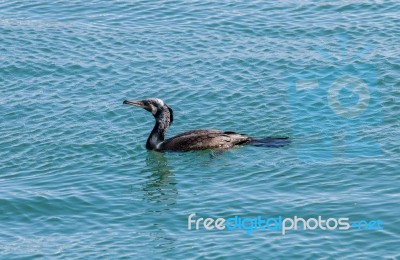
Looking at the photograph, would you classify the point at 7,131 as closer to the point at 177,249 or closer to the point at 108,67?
the point at 108,67

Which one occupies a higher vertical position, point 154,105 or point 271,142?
point 154,105

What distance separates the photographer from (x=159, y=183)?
23.2m

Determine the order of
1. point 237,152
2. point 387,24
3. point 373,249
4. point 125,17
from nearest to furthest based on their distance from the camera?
1. point 373,249
2. point 237,152
3. point 387,24
4. point 125,17

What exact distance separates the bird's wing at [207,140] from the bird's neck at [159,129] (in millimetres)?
526

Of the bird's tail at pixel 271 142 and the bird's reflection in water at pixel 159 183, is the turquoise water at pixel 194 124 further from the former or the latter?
the bird's tail at pixel 271 142

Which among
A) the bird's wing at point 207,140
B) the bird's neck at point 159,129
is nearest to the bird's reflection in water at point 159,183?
the bird's neck at point 159,129

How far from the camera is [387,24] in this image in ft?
107

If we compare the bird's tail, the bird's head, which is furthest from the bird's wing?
the bird's head

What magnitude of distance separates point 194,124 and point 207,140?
188 centimetres

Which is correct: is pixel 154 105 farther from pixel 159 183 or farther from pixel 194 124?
pixel 159 183

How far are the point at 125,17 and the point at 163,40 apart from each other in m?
2.94

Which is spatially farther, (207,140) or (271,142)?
(207,140)

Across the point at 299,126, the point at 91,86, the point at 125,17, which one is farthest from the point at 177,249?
the point at 125,17

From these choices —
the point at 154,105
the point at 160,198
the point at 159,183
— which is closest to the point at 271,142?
the point at 159,183
